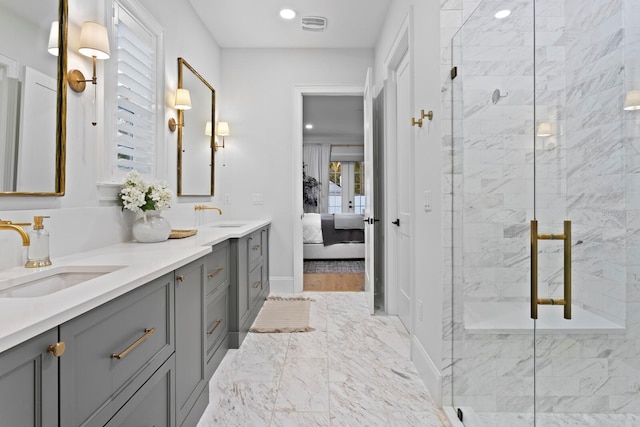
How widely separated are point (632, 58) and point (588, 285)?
67 cm

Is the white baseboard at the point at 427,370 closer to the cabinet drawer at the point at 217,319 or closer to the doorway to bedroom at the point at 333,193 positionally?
the cabinet drawer at the point at 217,319

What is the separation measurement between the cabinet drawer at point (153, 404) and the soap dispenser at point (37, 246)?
60 cm

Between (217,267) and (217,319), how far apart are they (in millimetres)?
335

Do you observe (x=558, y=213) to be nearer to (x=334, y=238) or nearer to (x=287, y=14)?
(x=287, y=14)

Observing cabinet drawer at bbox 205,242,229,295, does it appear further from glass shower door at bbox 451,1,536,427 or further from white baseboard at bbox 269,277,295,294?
white baseboard at bbox 269,277,295,294

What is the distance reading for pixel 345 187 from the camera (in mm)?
9164

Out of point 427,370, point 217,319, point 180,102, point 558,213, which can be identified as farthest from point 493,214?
point 180,102

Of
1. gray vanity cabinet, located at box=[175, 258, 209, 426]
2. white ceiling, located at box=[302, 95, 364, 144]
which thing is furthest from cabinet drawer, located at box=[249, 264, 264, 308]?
white ceiling, located at box=[302, 95, 364, 144]

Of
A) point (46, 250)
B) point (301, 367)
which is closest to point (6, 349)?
point (46, 250)

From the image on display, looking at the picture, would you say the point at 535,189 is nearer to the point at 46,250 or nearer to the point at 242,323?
the point at 46,250

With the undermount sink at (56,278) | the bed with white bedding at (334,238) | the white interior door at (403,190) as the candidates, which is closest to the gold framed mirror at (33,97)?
the undermount sink at (56,278)

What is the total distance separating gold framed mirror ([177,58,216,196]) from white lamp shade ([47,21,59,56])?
4.22 feet

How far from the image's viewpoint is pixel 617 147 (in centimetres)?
105

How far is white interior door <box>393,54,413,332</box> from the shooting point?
279cm
